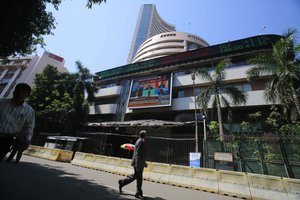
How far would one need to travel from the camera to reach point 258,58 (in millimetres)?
13102

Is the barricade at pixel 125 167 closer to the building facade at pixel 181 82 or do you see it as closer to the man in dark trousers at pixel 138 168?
the man in dark trousers at pixel 138 168

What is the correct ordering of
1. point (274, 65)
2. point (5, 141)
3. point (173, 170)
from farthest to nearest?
point (274, 65), point (173, 170), point (5, 141)

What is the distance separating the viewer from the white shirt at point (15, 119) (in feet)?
8.76

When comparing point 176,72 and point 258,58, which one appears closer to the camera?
point 258,58

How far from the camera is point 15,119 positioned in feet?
9.14

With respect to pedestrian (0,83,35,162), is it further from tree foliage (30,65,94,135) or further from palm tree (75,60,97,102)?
palm tree (75,60,97,102)

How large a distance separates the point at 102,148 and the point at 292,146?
48.2ft

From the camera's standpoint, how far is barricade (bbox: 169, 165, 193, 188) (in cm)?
768

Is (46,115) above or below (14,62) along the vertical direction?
below

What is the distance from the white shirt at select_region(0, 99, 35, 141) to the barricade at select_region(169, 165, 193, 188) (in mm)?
6779

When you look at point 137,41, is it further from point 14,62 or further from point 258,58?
point 258,58

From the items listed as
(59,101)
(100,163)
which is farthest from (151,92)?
(59,101)

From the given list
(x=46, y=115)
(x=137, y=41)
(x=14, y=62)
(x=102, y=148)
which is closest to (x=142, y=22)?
(x=137, y=41)

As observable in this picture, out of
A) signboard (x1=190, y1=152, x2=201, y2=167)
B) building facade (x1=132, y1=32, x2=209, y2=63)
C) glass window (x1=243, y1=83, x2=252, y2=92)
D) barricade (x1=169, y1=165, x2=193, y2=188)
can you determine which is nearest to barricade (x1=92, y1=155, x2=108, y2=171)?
barricade (x1=169, y1=165, x2=193, y2=188)
